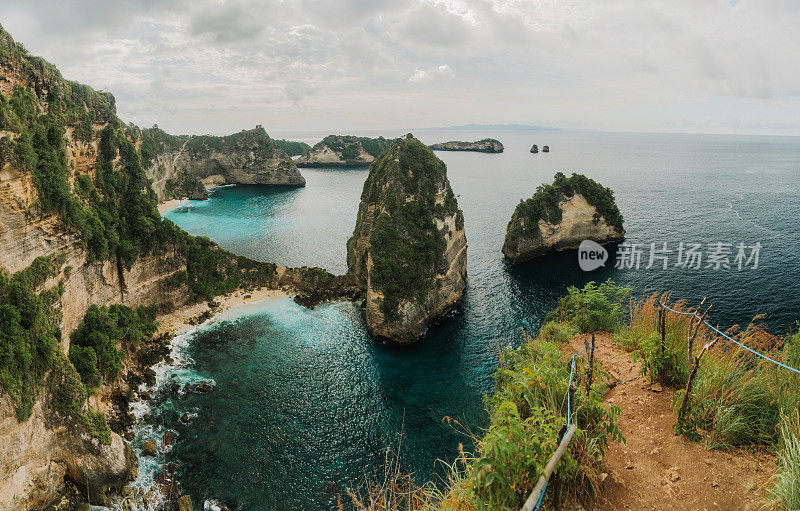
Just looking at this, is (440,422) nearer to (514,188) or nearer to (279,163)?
(514,188)

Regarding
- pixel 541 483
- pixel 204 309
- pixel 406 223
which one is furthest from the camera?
pixel 204 309

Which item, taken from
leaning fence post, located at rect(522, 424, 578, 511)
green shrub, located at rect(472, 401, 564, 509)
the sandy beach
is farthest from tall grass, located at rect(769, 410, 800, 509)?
the sandy beach

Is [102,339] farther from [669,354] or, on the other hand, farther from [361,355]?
[669,354]

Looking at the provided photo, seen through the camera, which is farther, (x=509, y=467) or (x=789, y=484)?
(x=509, y=467)

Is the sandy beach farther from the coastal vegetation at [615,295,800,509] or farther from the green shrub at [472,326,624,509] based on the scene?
the coastal vegetation at [615,295,800,509]

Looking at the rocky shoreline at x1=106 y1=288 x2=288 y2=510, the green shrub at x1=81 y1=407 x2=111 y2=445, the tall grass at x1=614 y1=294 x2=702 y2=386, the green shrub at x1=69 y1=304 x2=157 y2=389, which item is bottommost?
the rocky shoreline at x1=106 y1=288 x2=288 y2=510

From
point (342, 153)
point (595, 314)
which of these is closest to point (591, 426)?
point (595, 314)

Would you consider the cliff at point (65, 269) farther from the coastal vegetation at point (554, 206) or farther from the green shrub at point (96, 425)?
the coastal vegetation at point (554, 206)
